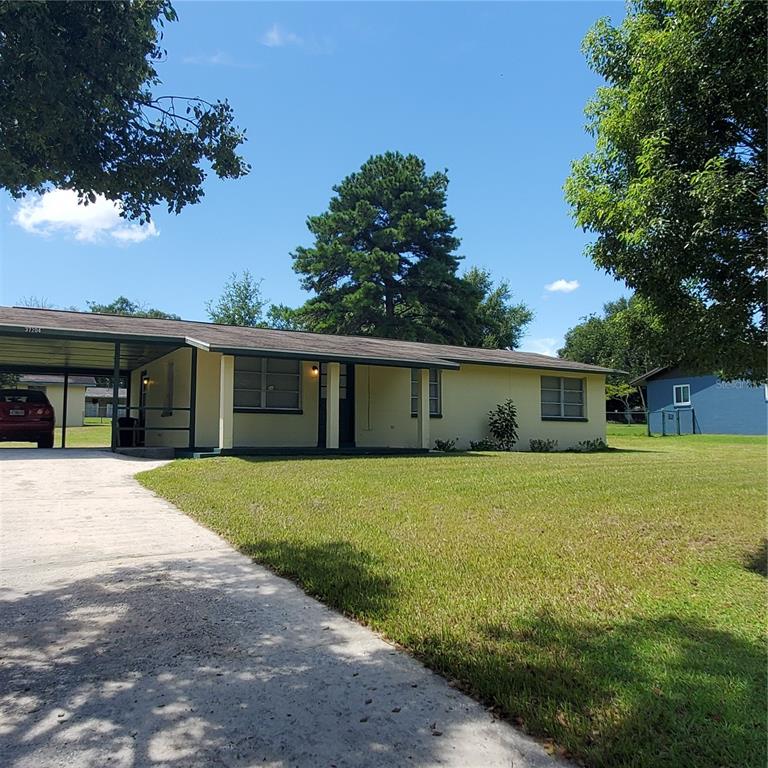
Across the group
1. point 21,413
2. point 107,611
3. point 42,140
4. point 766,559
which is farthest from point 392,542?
point 21,413

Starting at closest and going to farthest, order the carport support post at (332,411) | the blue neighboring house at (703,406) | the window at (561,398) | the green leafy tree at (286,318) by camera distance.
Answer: the carport support post at (332,411) → the window at (561,398) → the blue neighboring house at (703,406) → the green leafy tree at (286,318)

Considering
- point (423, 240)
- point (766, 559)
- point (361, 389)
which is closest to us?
point (766, 559)

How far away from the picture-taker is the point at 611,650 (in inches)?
111

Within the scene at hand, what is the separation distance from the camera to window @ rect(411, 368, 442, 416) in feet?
52.7

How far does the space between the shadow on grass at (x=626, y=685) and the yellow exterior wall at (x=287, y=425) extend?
1150cm

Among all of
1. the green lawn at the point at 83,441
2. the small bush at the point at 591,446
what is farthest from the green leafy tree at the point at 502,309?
the green lawn at the point at 83,441

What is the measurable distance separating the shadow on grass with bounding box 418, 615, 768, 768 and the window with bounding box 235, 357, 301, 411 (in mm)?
11502

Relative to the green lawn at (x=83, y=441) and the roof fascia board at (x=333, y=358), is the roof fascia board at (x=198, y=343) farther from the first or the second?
the green lawn at (x=83, y=441)

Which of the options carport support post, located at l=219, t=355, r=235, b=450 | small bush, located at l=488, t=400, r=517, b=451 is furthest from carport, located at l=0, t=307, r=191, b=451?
small bush, located at l=488, t=400, r=517, b=451

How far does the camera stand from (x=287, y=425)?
14.4 metres

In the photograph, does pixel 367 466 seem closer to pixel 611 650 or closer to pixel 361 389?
pixel 361 389

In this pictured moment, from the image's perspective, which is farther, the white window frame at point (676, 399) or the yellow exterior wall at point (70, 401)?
the yellow exterior wall at point (70, 401)

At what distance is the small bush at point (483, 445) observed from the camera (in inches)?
652

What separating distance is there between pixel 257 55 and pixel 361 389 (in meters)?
11.1
